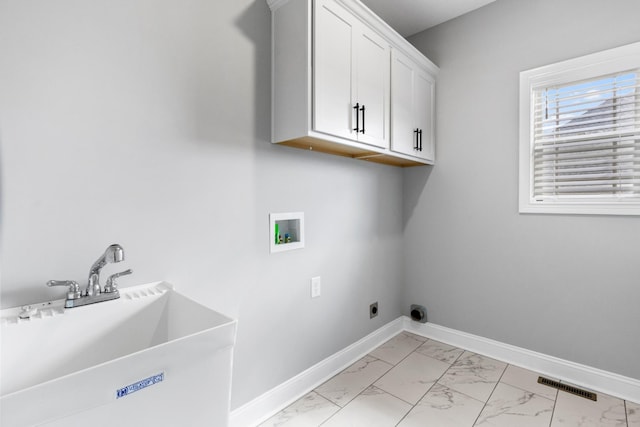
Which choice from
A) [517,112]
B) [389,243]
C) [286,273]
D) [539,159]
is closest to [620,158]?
[539,159]

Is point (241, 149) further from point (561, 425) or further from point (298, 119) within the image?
point (561, 425)

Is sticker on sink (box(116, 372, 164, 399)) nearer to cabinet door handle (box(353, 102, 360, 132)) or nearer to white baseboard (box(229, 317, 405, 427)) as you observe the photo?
white baseboard (box(229, 317, 405, 427))

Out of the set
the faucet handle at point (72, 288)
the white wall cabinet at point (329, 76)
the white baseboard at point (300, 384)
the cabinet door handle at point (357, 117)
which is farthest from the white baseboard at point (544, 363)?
the faucet handle at point (72, 288)

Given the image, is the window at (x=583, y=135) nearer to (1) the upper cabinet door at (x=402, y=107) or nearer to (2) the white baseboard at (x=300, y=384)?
(1) the upper cabinet door at (x=402, y=107)

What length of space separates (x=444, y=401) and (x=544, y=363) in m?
0.91

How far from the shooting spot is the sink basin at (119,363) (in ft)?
2.30

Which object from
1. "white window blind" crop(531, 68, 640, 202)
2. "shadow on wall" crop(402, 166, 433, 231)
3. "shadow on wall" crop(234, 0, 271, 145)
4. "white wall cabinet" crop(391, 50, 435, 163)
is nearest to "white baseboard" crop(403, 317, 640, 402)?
"shadow on wall" crop(402, 166, 433, 231)

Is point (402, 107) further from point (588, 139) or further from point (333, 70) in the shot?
point (588, 139)

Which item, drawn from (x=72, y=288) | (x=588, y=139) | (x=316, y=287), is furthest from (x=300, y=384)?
(x=588, y=139)

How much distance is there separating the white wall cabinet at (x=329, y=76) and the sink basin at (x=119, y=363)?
104 centimetres

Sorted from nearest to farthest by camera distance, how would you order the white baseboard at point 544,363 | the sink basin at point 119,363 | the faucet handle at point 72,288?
the sink basin at point 119,363 → the faucet handle at point 72,288 → the white baseboard at point 544,363

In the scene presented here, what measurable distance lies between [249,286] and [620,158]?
245 cm

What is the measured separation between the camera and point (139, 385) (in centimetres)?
80

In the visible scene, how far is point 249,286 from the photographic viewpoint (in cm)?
173
